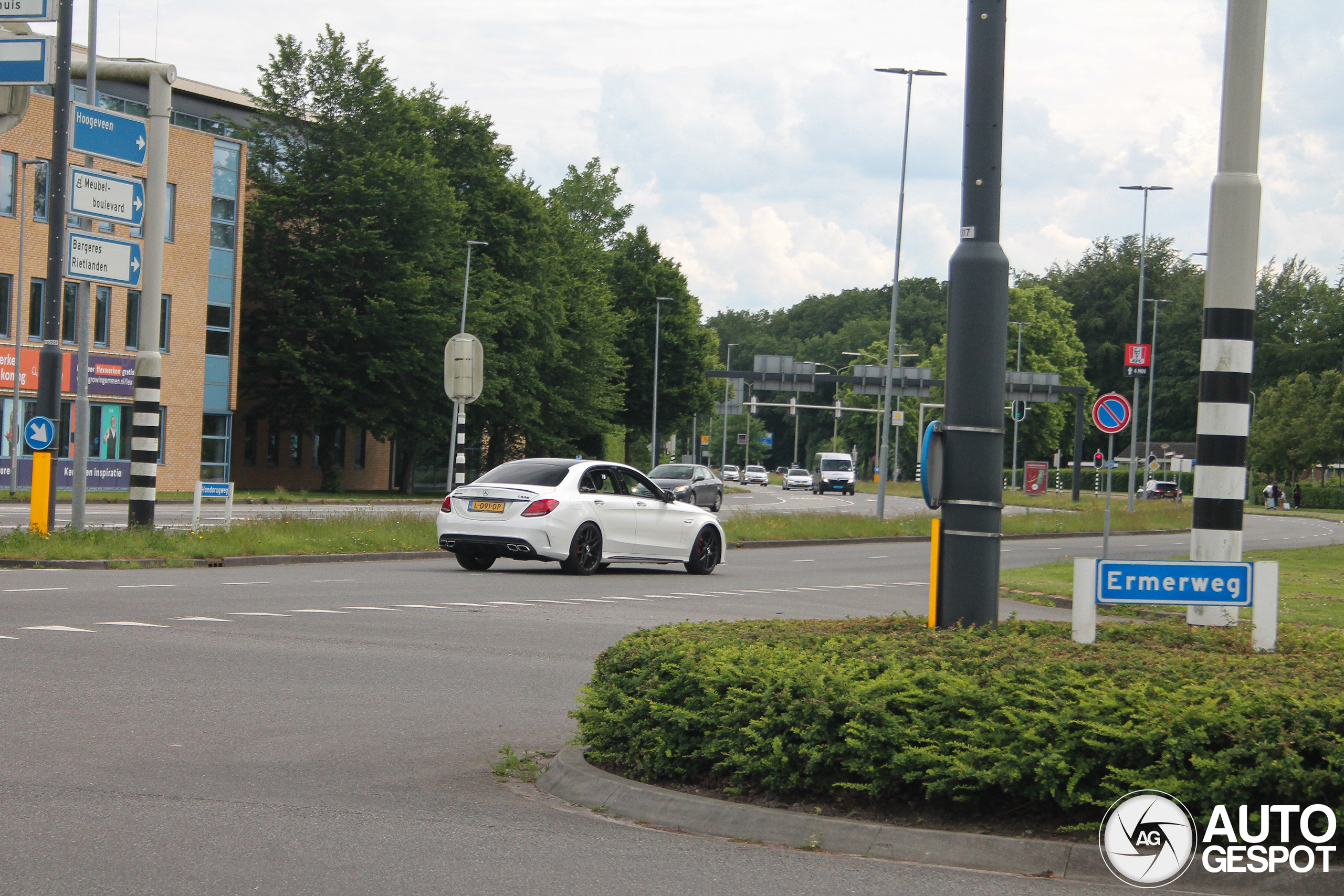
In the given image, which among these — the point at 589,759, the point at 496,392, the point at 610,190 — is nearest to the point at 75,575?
the point at 589,759

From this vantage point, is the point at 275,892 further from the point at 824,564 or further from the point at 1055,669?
the point at 824,564

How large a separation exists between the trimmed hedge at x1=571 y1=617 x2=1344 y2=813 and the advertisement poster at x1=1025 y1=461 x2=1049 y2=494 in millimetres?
58174

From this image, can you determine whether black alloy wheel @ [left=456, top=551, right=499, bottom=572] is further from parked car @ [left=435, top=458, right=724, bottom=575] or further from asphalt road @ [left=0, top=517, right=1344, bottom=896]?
asphalt road @ [left=0, top=517, right=1344, bottom=896]

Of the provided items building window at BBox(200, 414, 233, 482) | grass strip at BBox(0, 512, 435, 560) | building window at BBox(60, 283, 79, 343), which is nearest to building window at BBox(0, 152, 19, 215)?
building window at BBox(60, 283, 79, 343)

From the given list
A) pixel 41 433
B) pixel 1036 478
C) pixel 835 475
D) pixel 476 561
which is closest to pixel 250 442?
pixel 1036 478

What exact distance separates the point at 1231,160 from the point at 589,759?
5855 millimetres

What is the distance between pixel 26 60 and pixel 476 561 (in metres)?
8.77

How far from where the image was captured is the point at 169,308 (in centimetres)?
4966

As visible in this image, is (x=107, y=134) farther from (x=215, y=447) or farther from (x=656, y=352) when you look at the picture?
(x=656, y=352)

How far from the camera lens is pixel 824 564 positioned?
2666cm

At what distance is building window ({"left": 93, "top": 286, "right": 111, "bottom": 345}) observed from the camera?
4656 centimetres

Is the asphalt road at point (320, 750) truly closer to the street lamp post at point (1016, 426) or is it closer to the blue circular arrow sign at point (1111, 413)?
the blue circular arrow sign at point (1111, 413)

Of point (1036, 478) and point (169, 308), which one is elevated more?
point (169, 308)

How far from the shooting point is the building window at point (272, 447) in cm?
5875
